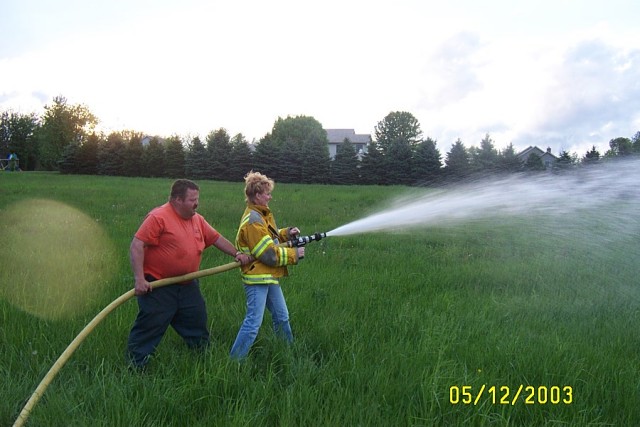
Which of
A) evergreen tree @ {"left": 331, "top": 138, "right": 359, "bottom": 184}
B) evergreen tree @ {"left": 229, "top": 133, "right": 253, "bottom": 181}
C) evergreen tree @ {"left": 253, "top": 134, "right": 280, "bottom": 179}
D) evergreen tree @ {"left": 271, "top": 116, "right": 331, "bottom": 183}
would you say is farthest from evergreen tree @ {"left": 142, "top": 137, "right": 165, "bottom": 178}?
evergreen tree @ {"left": 331, "top": 138, "right": 359, "bottom": 184}

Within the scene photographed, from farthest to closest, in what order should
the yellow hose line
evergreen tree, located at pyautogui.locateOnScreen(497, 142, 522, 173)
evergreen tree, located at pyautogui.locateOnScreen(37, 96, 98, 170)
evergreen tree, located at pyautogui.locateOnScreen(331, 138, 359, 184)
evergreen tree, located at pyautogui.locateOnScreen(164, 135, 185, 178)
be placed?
evergreen tree, located at pyautogui.locateOnScreen(37, 96, 98, 170), evergreen tree, located at pyautogui.locateOnScreen(164, 135, 185, 178), evergreen tree, located at pyautogui.locateOnScreen(331, 138, 359, 184), evergreen tree, located at pyautogui.locateOnScreen(497, 142, 522, 173), the yellow hose line

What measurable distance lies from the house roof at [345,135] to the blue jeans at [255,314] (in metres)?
93.3

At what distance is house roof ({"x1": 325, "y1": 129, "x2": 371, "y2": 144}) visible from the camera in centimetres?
9927

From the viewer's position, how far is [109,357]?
4.38 metres

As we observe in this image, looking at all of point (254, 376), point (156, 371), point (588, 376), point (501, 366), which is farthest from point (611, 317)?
point (156, 371)

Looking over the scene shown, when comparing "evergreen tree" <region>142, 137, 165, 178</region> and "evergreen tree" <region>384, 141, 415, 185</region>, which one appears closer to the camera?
"evergreen tree" <region>384, 141, 415, 185</region>

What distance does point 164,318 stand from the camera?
435cm

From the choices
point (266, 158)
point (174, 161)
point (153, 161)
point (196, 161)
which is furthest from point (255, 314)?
point (153, 161)

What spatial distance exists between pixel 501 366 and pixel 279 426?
81.4 inches

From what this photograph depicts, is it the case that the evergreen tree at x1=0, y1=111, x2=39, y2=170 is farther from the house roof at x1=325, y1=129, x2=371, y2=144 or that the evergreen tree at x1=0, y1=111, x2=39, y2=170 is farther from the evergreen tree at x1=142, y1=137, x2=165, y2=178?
the house roof at x1=325, y1=129, x2=371, y2=144

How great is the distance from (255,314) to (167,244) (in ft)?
3.34

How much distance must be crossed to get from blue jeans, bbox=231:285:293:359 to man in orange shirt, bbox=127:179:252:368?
34 cm

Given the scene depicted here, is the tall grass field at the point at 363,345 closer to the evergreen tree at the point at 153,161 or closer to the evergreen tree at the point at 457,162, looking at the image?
the evergreen tree at the point at 457,162

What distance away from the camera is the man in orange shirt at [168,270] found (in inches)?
168
